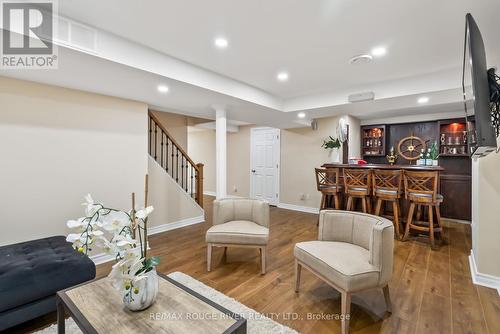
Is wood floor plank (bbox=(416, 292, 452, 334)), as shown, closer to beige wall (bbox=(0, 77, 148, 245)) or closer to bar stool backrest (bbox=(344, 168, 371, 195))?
bar stool backrest (bbox=(344, 168, 371, 195))

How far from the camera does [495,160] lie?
7.37 feet

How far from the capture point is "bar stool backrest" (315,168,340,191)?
4086mm

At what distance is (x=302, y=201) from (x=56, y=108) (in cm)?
480

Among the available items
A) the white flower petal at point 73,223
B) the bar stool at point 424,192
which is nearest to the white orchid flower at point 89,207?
the white flower petal at point 73,223

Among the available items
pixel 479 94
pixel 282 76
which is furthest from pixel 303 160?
pixel 479 94

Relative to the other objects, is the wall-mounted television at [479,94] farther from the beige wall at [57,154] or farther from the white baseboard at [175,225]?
the white baseboard at [175,225]

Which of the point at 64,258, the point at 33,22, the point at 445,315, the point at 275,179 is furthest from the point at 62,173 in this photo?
the point at 275,179

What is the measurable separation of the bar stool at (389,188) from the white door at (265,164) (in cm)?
269

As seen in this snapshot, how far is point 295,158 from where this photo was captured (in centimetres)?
573

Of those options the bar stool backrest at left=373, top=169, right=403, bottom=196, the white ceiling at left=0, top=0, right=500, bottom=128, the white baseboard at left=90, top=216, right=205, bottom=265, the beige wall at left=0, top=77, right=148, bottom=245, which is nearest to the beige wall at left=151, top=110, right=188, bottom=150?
the white ceiling at left=0, top=0, right=500, bottom=128

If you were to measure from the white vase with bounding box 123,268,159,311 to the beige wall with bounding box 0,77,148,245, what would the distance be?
6.88 ft

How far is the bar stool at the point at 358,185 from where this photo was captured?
3.78 metres

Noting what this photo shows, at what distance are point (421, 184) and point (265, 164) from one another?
369 cm

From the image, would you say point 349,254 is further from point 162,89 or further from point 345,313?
point 162,89
